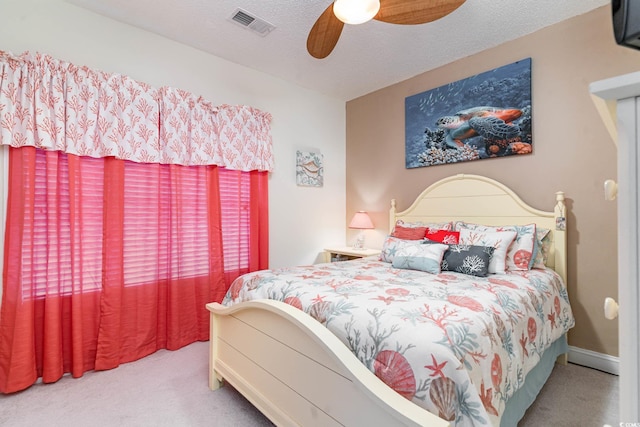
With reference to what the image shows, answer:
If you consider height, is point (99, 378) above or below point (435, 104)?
below

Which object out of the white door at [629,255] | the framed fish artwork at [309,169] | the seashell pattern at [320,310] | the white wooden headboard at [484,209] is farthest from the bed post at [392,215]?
the white door at [629,255]

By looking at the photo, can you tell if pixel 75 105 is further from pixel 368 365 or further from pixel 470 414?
pixel 470 414

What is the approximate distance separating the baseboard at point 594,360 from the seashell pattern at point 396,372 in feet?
6.83

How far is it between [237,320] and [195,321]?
114cm

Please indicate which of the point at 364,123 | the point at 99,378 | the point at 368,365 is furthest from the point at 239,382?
the point at 364,123

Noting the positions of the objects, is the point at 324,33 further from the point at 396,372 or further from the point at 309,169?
the point at 396,372

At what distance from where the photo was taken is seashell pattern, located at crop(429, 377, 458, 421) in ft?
3.22

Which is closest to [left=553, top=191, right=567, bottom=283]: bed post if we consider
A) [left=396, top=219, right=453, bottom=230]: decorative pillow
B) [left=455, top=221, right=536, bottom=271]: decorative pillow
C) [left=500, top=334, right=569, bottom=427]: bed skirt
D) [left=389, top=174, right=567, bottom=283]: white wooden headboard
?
[left=389, top=174, right=567, bottom=283]: white wooden headboard

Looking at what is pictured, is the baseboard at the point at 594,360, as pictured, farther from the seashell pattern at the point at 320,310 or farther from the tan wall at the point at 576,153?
the seashell pattern at the point at 320,310

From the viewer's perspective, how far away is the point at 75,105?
212 cm

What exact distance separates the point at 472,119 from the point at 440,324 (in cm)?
231

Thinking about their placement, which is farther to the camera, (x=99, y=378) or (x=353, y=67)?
(x=353, y=67)

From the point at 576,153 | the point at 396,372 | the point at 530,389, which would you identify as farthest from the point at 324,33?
the point at 530,389

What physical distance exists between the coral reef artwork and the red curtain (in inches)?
75.9
